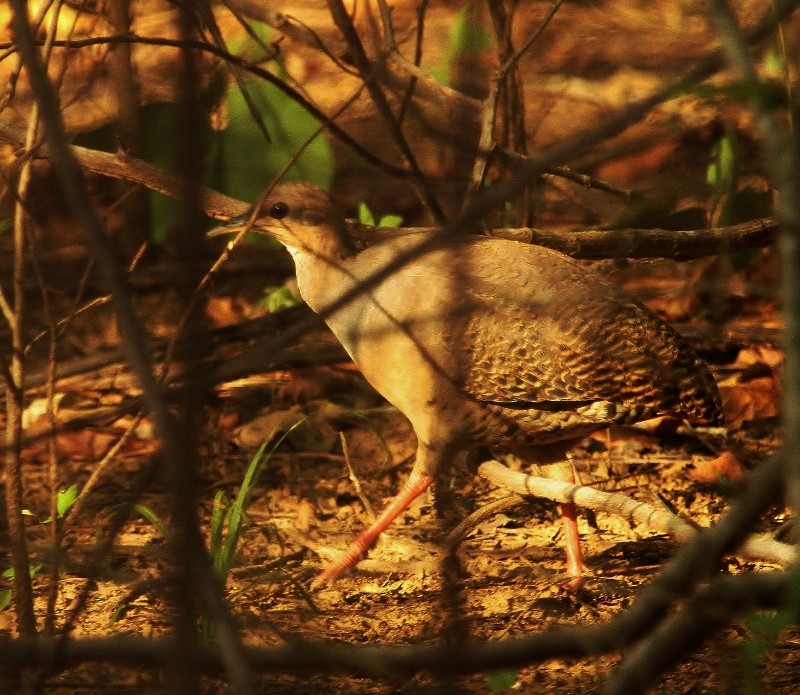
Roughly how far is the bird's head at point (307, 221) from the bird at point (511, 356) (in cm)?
29

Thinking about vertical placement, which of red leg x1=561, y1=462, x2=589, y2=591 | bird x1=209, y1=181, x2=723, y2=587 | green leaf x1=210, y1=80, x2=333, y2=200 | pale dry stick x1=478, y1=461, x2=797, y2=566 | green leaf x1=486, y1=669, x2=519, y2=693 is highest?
green leaf x1=210, y1=80, x2=333, y2=200

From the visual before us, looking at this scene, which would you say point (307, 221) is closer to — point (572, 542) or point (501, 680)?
point (572, 542)

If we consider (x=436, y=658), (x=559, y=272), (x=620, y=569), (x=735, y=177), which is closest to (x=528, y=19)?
(x=735, y=177)

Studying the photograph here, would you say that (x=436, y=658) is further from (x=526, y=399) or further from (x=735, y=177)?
(x=735, y=177)

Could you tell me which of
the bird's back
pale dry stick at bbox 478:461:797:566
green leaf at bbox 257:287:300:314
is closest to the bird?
the bird's back

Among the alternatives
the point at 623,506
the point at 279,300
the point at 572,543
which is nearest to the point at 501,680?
the point at 623,506

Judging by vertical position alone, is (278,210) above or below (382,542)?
above

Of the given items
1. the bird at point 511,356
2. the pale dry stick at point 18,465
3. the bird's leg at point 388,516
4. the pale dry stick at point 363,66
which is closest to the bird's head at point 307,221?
the bird at point 511,356

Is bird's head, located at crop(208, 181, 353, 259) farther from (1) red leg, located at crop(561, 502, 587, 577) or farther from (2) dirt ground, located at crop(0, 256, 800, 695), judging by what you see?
(1) red leg, located at crop(561, 502, 587, 577)

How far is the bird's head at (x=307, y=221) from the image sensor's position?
487 cm

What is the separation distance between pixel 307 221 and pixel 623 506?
1749 mm

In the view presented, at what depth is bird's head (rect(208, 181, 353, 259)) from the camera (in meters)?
4.87

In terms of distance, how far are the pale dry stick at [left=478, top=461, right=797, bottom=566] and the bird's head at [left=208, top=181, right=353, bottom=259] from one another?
103 cm

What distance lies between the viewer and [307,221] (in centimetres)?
490
